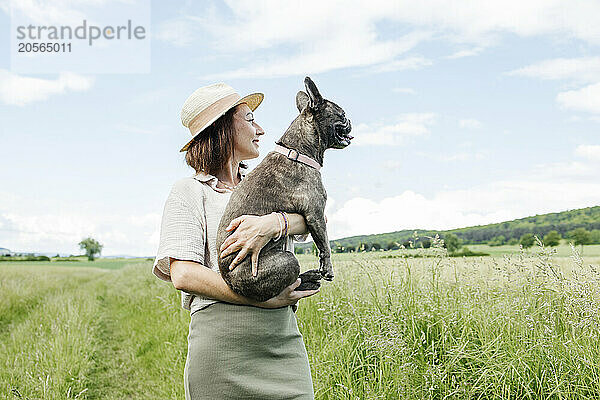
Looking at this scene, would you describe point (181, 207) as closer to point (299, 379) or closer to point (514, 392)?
point (299, 379)

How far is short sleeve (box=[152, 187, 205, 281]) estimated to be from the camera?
8.23 ft

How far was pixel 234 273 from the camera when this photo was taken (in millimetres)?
2395

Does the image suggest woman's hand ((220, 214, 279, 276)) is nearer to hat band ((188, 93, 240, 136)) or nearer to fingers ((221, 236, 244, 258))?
fingers ((221, 236, 244, 258))

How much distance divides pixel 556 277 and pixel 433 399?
4.42 feet

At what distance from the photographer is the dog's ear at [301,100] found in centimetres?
277

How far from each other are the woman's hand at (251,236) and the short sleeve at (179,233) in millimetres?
201

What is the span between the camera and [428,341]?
4801 mm

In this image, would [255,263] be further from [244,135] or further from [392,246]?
[392,246]

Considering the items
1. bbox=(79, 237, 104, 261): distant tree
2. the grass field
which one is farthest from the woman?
bbox=(79, 237, 104, 261): distant tree

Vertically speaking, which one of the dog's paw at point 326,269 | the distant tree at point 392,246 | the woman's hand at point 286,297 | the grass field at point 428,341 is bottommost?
the grass field at point 428,341

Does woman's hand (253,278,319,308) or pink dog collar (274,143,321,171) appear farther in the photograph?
pink dog collar (274,143,321,171)

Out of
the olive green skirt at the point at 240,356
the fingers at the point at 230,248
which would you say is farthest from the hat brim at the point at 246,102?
the olive green skirt at the point at 240,356

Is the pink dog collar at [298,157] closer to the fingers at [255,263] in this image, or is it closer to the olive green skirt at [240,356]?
the fingers at [255,263]

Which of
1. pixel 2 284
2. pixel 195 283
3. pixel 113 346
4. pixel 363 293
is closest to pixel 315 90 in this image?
pixel 195 283
